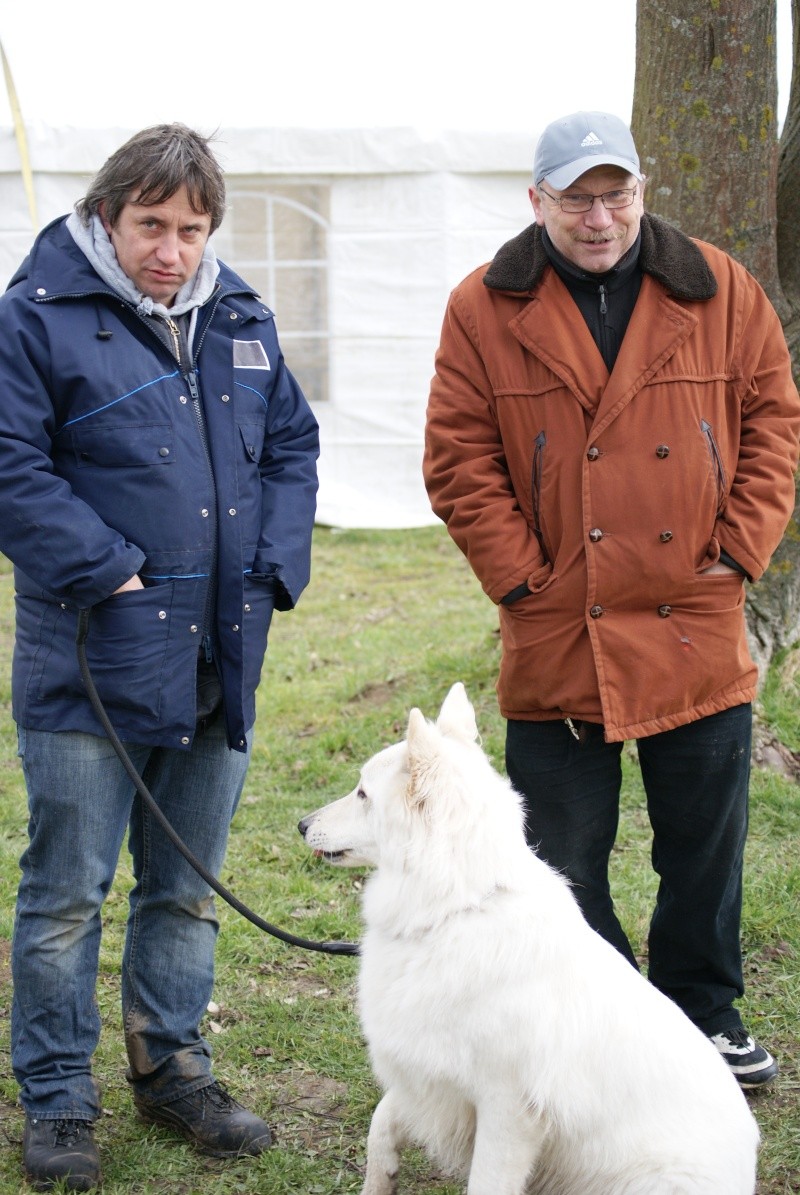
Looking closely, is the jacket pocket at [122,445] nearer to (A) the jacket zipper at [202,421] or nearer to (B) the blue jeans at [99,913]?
(A) the jacket zipper at [202,421]

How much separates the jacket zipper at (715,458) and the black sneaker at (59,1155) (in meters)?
2.23

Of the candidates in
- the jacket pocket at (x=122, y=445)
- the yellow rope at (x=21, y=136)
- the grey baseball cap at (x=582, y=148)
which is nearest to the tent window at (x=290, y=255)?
the yellow rope at (x=21, y=136)

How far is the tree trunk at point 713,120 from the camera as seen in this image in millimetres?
4625

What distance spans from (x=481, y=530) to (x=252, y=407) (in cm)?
65

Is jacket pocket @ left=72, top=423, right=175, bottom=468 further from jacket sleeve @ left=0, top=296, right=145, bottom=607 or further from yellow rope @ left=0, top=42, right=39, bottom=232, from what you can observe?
yellow rope @ left=0, top=42, right=39, bottom=232

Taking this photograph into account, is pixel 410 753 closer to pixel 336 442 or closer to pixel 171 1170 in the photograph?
pixel 171 1170

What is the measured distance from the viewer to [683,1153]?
2545mm

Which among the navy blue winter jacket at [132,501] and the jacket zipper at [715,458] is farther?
the jacket zipper at [715,458]

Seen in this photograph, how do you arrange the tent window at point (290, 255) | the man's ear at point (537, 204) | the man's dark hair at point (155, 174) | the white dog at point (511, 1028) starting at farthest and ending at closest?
the tent window at point (290, 255)
the man's ear at point (537, 204)
the man's dark hair at point (155, 174)
the white dog at point (511, 1028)

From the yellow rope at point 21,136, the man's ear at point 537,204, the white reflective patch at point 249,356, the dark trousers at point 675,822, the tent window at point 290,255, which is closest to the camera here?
the white reflective patch at point 249,356

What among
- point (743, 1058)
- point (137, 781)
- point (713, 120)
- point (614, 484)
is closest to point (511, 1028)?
point (137, 781)

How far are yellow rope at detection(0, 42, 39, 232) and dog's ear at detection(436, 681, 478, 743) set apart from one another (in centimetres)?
882

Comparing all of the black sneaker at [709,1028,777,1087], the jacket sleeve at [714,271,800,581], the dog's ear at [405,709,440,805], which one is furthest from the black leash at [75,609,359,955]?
the jacket sleeve at [714,271,800,581]

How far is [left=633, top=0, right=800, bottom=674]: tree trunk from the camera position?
4625 millimetres
